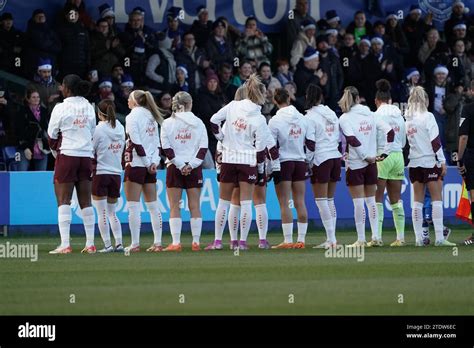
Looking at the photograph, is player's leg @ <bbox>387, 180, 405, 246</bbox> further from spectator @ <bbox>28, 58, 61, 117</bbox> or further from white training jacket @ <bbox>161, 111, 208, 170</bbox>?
spectator @ <bbox>28, 58, 61, 117</bbox>

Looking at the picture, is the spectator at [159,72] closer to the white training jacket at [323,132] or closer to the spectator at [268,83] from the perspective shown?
the spectator at [268,83]

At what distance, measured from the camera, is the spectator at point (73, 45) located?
28827 mm

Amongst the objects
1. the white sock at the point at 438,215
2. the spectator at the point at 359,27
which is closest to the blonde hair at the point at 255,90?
the white sock at the point at 438,215

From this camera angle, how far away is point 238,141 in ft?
69.1

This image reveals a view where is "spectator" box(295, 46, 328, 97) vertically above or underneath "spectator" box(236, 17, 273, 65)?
underneath

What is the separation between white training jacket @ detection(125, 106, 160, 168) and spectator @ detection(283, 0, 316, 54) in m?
11.0

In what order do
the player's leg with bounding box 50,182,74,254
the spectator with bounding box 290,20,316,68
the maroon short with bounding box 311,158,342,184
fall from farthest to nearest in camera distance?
the spectator with bounding box 290,20,316,68 < the maroon short with bounding box 311,158,342,184 < the player's leg with bounding box 50,182,74,254

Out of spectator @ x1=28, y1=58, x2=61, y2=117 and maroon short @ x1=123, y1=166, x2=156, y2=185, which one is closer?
maroon short @ x1=123, y1=166, x2=156, y2=185

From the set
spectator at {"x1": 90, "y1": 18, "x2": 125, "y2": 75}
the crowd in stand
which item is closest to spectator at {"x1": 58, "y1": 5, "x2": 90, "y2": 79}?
the crowd in stand

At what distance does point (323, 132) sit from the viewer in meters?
21.9

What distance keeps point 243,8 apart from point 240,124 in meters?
12.3

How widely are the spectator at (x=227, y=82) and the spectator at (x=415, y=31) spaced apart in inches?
204

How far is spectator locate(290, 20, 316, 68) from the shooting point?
31.4 m

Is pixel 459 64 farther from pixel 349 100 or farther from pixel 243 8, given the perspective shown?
pixel 349 100
